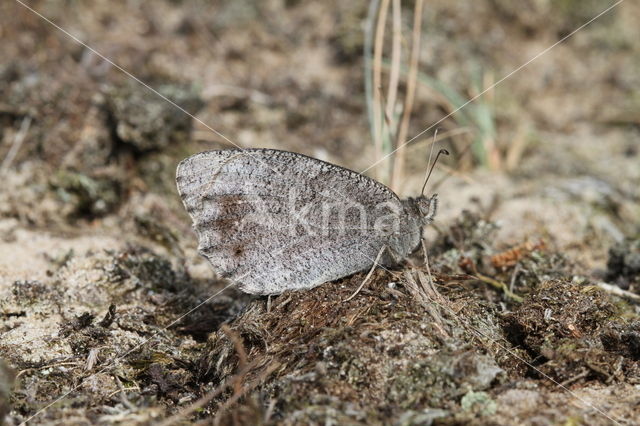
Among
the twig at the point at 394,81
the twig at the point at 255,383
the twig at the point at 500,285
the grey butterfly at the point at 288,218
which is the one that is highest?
the twig at the point at 394,81

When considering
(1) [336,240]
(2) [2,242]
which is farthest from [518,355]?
(2) [2,242]

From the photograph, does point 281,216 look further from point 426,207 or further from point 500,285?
point 500,285

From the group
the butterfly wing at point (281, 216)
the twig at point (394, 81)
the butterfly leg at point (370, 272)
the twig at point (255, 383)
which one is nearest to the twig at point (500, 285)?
the butterfly leg at point (370, 272)

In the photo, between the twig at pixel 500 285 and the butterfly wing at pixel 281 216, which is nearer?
the butterfly wing at pixel 281 216

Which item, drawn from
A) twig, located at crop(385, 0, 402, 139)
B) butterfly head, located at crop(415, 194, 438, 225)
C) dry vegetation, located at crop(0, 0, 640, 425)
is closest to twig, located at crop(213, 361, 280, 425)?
dry vegetation, located at crop(0, 0, 640, 425)

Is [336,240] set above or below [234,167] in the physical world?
below

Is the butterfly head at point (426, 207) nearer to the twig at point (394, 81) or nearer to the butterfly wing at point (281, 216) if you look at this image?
the butterfly wing at point (281, 216)

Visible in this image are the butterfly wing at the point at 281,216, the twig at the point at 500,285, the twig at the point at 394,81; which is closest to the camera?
the butterfly wing at the point at 281,216

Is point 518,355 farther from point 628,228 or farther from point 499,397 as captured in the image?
point 628,228
